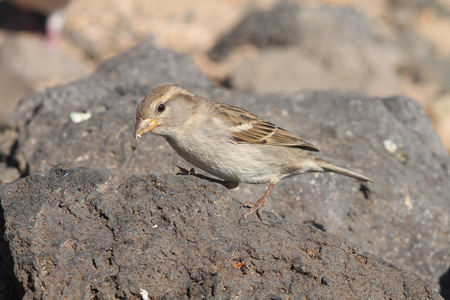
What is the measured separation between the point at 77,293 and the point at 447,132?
11.5m

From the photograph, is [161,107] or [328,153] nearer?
[161,107]

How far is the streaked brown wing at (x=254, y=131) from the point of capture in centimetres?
504

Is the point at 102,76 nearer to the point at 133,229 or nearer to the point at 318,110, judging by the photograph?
the point at 318,110

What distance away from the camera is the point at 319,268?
378 centimetres

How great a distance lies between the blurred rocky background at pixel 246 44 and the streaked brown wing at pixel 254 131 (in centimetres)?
593

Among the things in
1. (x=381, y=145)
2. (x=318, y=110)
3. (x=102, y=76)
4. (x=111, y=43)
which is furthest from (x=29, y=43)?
(x=381, y=145)

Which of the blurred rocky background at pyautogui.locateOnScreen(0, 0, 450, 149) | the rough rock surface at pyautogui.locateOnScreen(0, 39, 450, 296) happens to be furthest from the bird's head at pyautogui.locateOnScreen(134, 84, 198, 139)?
the blurred rocky background at pyautogui.locateOnScreen(0, 0, 450, 149)

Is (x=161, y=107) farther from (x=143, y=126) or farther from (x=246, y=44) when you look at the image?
(x=246, y=44)

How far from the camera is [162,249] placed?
3725 mm

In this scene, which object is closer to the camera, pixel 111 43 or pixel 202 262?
pixel 202 262

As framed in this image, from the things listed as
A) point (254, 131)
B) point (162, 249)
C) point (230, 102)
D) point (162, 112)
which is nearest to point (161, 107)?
point (162, 112)

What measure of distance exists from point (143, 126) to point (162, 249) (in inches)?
51.0

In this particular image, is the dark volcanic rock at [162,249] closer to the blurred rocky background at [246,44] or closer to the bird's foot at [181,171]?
the bird's foot at [181,171]

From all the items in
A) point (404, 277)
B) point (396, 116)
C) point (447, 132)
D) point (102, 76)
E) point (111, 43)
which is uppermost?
point (404, 277)
